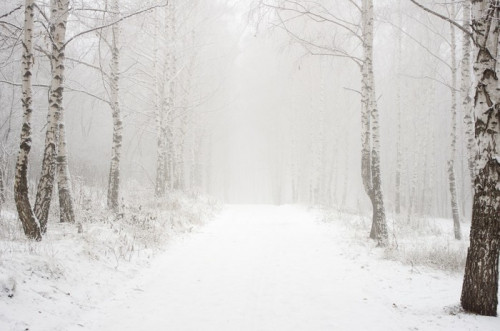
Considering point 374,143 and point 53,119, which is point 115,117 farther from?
point 374,143

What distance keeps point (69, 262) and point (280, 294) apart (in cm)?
331

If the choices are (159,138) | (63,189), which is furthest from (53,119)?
(159,138)

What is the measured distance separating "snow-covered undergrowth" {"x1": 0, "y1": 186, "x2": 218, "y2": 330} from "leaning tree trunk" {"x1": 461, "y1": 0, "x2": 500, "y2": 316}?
16.6 feet

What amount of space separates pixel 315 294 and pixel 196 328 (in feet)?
6.99

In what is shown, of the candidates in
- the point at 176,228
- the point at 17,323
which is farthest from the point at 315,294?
the point at 176,228

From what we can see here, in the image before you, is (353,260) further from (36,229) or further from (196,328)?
(36,229)

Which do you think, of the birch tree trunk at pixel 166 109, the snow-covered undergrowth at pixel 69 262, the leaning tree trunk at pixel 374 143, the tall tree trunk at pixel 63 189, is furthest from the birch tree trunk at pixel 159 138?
the leaning tree trunk at pixel 374 143

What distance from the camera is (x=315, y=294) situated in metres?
5.52

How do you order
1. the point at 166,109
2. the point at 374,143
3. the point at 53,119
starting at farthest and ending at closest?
the point at 166,109 < the point at 374,143 < the point at 53,119

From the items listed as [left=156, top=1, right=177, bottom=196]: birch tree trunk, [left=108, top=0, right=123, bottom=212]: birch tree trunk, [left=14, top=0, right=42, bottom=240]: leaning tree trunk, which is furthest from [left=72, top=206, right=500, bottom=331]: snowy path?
[left=156, top=1, right=177, bottom=196]: birch tree trunk

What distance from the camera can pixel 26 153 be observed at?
18.5ft

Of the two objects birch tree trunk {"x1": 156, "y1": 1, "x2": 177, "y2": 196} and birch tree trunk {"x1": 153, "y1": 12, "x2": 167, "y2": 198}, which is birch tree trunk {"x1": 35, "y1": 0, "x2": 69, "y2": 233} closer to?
birch tree trunk {"x1": 153, "y1": 12, "x2": 167, "y2": 198}

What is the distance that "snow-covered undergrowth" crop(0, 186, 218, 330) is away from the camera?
3957 millimetres

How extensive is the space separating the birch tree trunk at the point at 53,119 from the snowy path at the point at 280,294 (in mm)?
2239
